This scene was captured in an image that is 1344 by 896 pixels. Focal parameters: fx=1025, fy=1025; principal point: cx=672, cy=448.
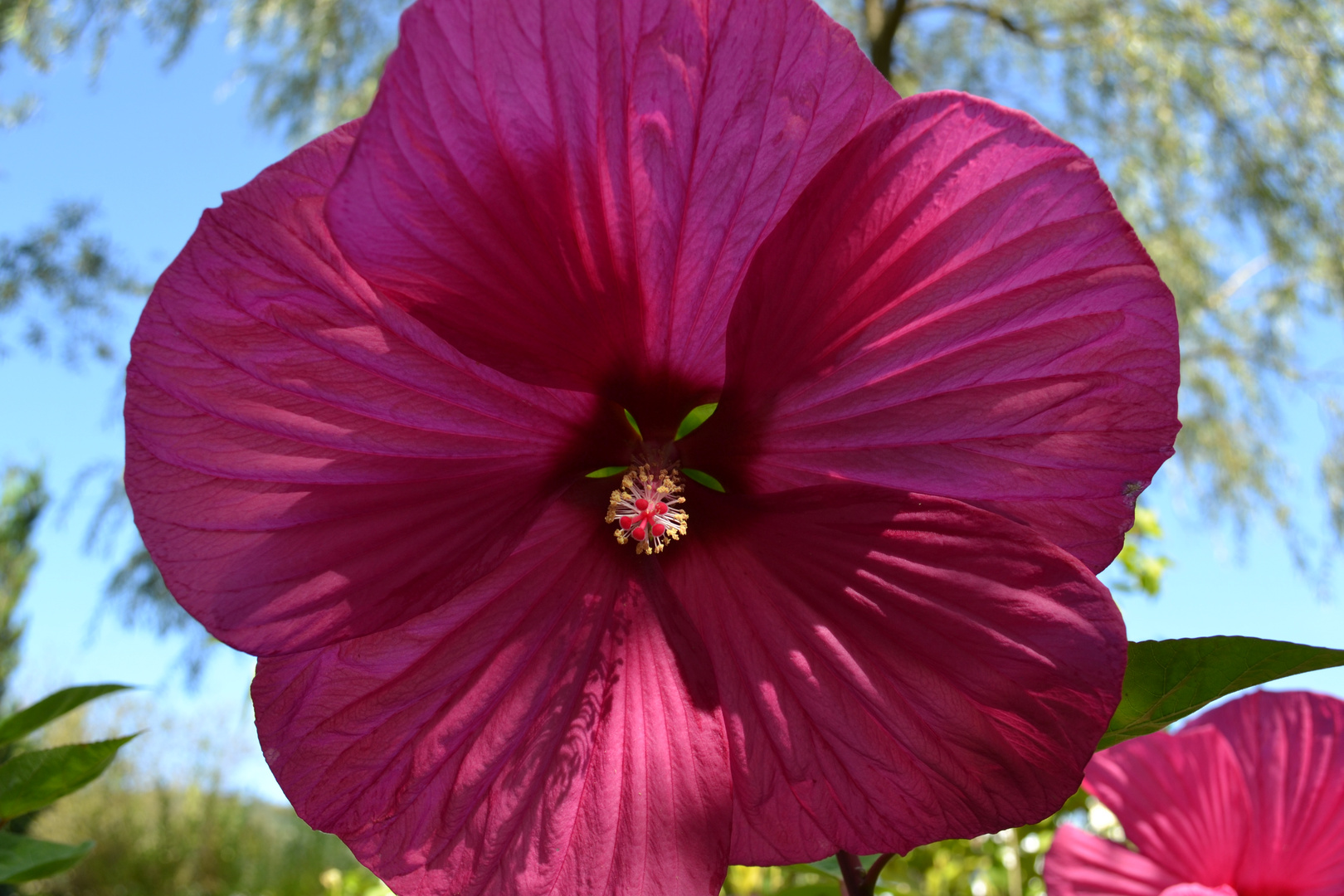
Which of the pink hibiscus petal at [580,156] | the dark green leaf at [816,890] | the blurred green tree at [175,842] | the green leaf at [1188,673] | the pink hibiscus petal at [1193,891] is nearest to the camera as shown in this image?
the pink hibiscus petal at [580,156]

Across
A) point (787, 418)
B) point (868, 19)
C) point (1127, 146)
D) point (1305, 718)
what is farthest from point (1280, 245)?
point (787, 418)

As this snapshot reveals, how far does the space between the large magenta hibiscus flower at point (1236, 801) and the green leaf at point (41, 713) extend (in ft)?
2.70

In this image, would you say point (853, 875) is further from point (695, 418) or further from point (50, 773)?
point (50, 773)

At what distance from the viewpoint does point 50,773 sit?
Answer: 81 cm

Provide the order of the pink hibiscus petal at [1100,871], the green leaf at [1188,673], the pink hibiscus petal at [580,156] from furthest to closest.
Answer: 1. the pink hibiscus petal at [1100,871]
2. the green leaf at [1188,673]
3. the pink hibiscus petal at [580,156]

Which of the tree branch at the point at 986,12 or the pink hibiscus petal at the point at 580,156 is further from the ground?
the tree branch at the point at 986,12

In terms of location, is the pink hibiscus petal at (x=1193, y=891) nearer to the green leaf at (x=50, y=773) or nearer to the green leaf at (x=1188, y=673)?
the green leaf at (x=1188, y=673)

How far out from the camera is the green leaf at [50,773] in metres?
0.80

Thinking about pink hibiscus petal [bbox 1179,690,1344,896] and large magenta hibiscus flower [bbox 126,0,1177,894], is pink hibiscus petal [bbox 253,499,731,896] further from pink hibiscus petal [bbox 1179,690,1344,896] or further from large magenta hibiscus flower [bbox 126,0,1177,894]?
pink hibiscus petal [bbox 1179,690,1344,896]

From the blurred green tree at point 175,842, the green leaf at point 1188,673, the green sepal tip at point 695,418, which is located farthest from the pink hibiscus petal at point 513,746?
the blurred green tree at point 175,842

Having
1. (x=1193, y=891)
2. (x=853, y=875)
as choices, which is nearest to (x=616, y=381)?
(x=853, y=875)

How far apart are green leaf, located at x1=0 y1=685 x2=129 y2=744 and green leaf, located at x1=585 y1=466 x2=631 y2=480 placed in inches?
21.2

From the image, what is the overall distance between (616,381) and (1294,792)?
595 mm

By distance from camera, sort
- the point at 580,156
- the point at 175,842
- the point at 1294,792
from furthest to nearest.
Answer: the point at 175,842 → the point at 1294,792 → the point at 580,156
